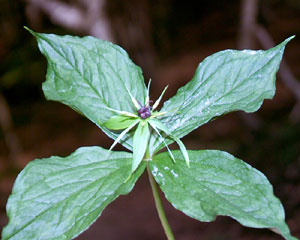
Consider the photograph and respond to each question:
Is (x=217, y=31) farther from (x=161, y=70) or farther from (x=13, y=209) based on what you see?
(x=13, y=209)

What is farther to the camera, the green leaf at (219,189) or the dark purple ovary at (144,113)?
the dark purple ovary at (144,113)

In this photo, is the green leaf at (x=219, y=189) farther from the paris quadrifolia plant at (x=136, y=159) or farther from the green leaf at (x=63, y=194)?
the green leaf at (x=63, y=194)

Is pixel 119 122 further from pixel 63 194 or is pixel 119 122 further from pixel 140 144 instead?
pixel 63 194

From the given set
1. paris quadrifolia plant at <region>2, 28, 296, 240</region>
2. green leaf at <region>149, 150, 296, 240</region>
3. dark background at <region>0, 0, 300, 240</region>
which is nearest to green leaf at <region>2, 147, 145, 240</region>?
paris quadrifolia plant at <region>2, 28, 296, 240</region>

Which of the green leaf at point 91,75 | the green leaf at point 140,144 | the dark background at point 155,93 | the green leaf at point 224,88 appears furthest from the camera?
the dark background at point 155,93

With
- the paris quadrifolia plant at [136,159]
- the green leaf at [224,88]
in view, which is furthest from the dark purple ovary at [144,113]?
the green leaf at [224,88]

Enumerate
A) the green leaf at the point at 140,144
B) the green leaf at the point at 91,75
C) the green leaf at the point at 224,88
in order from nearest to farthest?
the green leaf at the point at 140,144 → the green leaf at the point at 224,88 → the green leaf at the point at 91,75

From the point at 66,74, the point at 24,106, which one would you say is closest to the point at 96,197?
the point at 66,74
